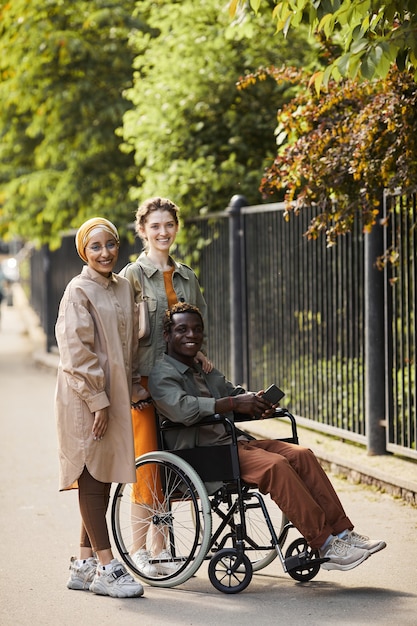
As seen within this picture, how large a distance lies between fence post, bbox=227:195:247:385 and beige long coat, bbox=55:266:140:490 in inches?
244

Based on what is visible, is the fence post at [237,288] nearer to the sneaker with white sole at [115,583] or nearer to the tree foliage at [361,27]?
the tree foliage at [361,27]

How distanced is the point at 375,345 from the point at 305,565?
3454mm

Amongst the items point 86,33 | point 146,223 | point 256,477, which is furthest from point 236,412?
point 86,33

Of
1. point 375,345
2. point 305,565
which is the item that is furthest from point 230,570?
point 375,345

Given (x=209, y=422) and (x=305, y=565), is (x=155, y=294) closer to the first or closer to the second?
(x=209, y=422)

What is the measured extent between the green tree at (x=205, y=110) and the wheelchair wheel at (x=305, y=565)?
294 inches

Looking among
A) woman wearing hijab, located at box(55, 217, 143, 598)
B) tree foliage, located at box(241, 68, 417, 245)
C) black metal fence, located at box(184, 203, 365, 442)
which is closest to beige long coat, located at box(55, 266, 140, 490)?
woman wearing hijab, located at box(55, 217, 143, 598)

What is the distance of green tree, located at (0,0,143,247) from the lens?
17.1m

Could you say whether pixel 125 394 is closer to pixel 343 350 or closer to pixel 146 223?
pixel 146 223

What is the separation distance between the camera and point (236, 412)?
5801mm

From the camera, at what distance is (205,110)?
13.6 metres

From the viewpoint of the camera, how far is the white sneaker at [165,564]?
5812 millimetres

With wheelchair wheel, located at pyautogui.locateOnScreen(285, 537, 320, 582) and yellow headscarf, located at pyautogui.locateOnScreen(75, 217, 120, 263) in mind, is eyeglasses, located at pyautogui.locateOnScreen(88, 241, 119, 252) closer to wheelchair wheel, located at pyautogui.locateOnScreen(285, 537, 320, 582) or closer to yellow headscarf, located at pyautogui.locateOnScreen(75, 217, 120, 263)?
yellow headscarf, located at pyautogui.locateOnScreen(75, 217, 120, 263)

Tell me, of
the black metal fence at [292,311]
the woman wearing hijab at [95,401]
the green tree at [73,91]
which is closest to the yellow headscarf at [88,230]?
the woman wearing hijab at [95,401]
